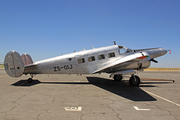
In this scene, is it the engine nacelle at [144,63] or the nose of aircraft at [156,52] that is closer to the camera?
the engine nacelle at [144,63]

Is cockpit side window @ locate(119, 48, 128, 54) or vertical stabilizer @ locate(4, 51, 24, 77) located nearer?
vertical stabilizer @ locate(4, 51, 24, 77)

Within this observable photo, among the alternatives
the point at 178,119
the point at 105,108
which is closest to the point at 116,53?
the point at 105,108

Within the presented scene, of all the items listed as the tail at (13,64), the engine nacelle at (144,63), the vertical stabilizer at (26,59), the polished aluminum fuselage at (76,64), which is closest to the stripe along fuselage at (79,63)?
the polished aluminum fuselage at (76,64)

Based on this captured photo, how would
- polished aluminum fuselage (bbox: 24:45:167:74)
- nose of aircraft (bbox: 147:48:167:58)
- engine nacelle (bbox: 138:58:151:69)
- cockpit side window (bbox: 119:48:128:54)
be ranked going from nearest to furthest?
engine nacelle (bbox: 138:58:151:69) → nose of aircraft (bbox: 147:48:167:58) → polished aluminum fuselage (bbox: 24:45:167:74) → cockpit side window (bbox: 119:48:128:54)

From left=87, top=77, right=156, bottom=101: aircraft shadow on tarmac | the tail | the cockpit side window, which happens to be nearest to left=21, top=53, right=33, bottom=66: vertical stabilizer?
the tail

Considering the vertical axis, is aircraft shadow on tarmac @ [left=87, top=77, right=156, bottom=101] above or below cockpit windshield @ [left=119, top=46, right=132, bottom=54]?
below

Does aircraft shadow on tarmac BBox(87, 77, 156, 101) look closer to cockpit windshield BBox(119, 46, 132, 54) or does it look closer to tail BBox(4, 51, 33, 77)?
cockpit windshield BBox(119, 46, 132, 54)

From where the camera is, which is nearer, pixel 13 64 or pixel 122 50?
pixel 13 64

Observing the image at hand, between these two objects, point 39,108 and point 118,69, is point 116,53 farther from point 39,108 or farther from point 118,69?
point 39,108

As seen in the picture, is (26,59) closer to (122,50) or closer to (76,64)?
(76,64)

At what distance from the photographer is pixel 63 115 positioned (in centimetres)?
485

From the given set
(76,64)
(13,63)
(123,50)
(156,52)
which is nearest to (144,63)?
(156,52)

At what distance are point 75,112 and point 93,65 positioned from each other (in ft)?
25.2

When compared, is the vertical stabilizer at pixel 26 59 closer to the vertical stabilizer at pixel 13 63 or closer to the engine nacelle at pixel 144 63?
the vertical stabilizer at pixel 13 63
